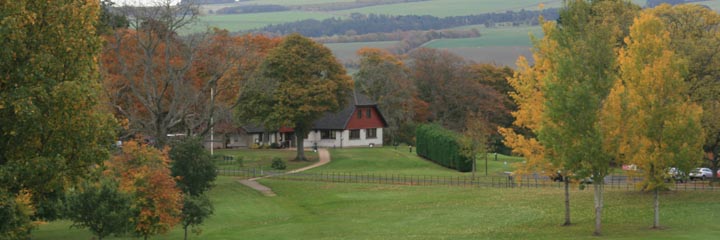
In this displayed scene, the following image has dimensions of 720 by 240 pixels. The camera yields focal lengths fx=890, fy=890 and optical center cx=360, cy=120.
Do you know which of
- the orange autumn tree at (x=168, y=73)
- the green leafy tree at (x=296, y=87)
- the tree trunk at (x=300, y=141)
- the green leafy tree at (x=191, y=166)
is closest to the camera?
the green leafy tree at (x=191, y=166)

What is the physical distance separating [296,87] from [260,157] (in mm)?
9669

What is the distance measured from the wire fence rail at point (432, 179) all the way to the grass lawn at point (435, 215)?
2746mm

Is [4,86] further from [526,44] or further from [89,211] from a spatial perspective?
[526,44]

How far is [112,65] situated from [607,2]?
41.5 m

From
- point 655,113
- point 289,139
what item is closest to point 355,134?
point 289,139

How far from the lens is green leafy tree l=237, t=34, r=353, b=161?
74562 mm

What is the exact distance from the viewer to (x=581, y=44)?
1348 inches

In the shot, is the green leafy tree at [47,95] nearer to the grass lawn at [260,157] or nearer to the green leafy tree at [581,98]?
the green leafy tree at [581,98]

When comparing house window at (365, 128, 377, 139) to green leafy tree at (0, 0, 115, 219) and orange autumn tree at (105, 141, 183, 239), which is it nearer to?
orange autumn tree at (105, 141, 183, 239)

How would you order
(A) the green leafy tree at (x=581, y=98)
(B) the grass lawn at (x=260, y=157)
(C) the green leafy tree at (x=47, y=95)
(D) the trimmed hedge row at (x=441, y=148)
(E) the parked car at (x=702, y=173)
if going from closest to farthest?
(C) the green leafy tree at (x=47, y=95), (A) the green leafy tree at (x=581, y=98), (E) the parked car at (x=702, y=173), (D) the trimmed hedge row at (x=441, y=148), (B) the grass lawn at (x=260, y=157)

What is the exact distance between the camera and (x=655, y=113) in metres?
36.4

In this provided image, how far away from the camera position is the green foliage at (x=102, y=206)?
3484cm

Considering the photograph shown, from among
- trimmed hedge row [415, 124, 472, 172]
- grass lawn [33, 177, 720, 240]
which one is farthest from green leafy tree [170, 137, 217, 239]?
trimmed hedge row [415, 124, 472, 172]

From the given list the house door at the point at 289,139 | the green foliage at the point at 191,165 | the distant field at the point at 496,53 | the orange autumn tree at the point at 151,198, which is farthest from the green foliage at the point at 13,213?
the distant field at the point at 496,53
